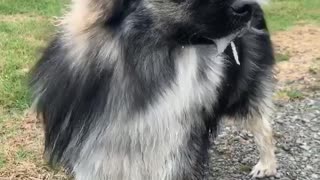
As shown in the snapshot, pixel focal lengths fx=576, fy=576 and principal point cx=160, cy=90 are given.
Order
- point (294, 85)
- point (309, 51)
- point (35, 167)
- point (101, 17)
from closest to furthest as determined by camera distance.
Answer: point (101, 17)
point (35, 167)
point (294, 85)
point (309, 51)

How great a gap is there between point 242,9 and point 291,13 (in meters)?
8.15

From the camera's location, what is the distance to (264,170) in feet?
13.7

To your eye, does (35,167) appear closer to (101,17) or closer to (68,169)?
(68,169)

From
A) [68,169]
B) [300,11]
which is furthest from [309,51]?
[68,169]

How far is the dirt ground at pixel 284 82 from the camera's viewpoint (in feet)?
13.3

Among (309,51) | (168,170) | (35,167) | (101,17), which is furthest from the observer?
(309,51)

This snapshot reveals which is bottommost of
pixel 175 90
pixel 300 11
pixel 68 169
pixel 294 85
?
pixel 300 11

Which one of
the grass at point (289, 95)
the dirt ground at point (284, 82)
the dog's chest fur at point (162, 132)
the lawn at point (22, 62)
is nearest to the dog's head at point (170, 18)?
the dog's chest fur at point (162, 132)

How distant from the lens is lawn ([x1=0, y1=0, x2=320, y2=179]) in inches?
162

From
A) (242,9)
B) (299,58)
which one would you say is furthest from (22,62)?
(242,9)

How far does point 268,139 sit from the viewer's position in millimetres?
4172

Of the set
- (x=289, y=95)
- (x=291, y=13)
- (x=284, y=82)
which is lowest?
(x=291, y=13)

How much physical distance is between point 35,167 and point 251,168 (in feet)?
5.17

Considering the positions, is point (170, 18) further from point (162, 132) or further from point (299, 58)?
point (299, 58)
